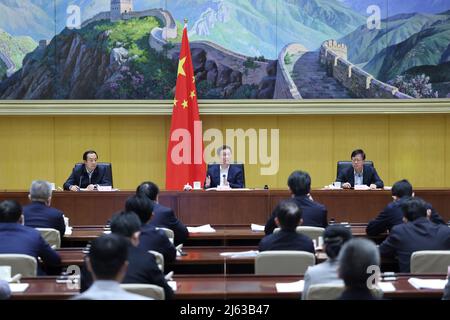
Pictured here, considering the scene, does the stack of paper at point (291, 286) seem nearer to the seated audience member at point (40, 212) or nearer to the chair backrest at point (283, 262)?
the chair backrest at point (283, 262)

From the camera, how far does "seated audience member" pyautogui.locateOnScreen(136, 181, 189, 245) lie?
5.52 meters

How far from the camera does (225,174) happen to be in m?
8.52

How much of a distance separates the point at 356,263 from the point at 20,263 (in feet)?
8.03

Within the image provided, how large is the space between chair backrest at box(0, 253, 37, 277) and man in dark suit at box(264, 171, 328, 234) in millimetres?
2148

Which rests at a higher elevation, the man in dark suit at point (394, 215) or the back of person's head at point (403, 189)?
the back of person's head at point (403, 189)

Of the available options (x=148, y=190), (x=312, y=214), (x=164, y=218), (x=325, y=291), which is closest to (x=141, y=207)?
(x=164, y=218)

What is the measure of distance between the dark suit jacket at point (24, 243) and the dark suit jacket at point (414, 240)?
8.33 ft

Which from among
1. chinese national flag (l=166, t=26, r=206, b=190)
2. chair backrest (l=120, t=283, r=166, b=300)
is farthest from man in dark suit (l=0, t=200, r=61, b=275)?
chinese national flag (l=166, t=26, r=206, b=190)

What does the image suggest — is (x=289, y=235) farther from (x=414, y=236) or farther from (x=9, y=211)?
(x=9, y=211)

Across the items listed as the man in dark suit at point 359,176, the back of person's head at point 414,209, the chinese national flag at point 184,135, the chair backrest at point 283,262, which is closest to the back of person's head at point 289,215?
the chair backrest at point 283,262

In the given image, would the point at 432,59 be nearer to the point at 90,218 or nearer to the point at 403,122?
the point at 403,122

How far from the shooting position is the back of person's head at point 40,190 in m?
5.46

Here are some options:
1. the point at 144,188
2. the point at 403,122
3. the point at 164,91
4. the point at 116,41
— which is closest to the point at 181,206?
the point at 144,188

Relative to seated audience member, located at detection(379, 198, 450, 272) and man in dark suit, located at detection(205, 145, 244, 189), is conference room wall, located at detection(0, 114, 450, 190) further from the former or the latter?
seated audience member, located at detection(379, 198, 450, 272)
